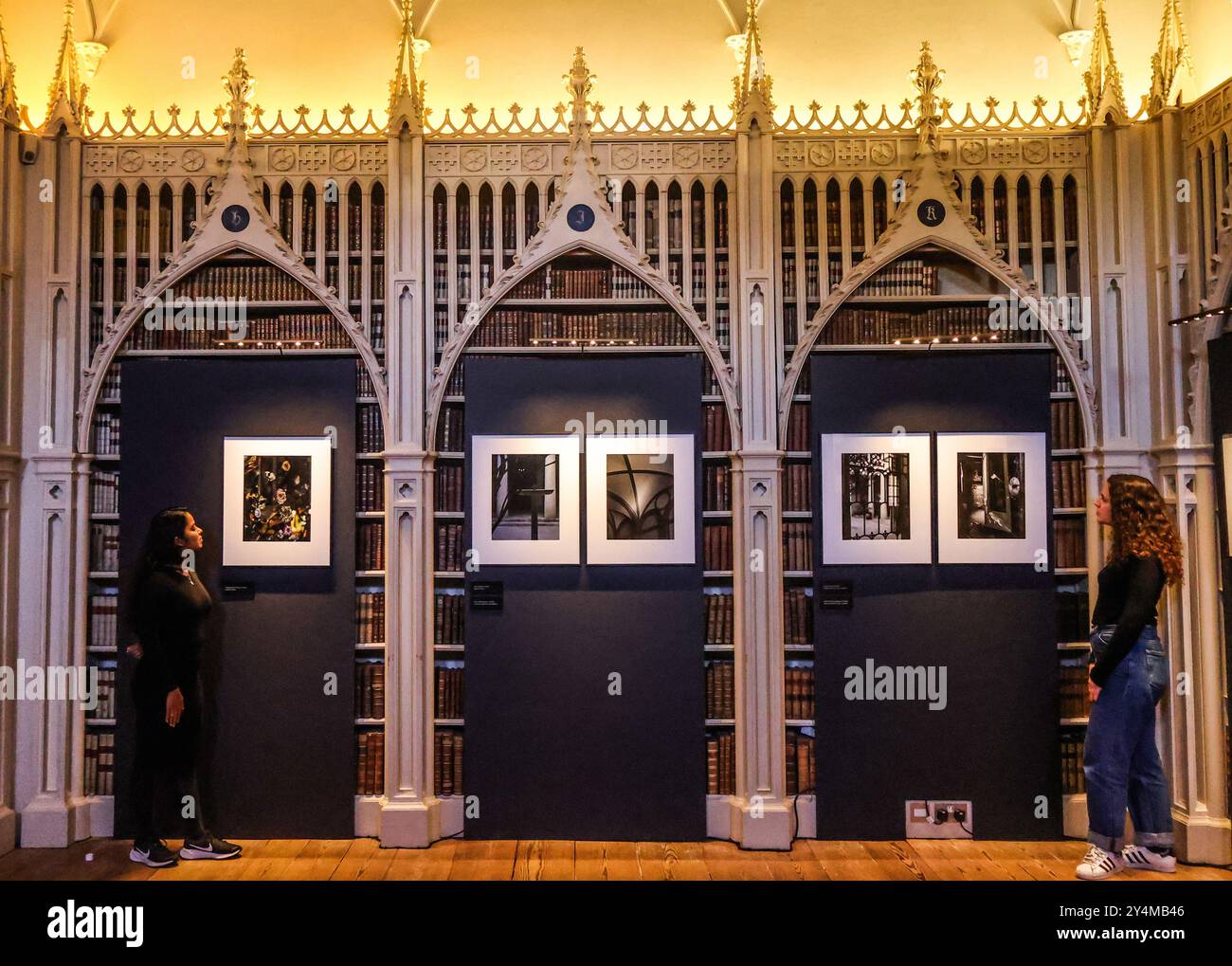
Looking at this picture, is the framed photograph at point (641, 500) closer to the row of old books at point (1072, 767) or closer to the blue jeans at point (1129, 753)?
the blue jeans at point (1129, 753)

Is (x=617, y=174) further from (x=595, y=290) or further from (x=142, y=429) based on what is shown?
(x=142, y=429)

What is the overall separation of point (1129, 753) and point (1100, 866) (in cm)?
57

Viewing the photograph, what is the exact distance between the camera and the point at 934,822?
4.59 meters

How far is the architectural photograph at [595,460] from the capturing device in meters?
4.60

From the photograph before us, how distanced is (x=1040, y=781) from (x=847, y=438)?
2.11 metres

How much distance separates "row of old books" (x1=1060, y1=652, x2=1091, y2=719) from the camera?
466cm

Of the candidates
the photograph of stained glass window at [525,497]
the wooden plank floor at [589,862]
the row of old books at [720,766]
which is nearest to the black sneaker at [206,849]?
the wooden plank floor at [589,862]

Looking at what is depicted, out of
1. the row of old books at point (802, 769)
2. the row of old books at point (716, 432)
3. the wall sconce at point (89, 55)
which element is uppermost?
the wall sconce at point (89, 55)

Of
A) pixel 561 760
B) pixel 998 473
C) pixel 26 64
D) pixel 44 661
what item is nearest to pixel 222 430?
pixel 44 661

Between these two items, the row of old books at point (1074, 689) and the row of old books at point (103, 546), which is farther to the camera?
the row of old books at point (103, 546)

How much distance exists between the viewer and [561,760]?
4621 mm

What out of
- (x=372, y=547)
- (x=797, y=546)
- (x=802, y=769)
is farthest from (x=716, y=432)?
(x=372, y=547)

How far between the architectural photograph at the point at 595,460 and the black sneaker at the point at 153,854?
6.9 inches

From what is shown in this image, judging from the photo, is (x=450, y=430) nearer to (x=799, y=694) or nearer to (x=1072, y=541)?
(x=799, y=694)
